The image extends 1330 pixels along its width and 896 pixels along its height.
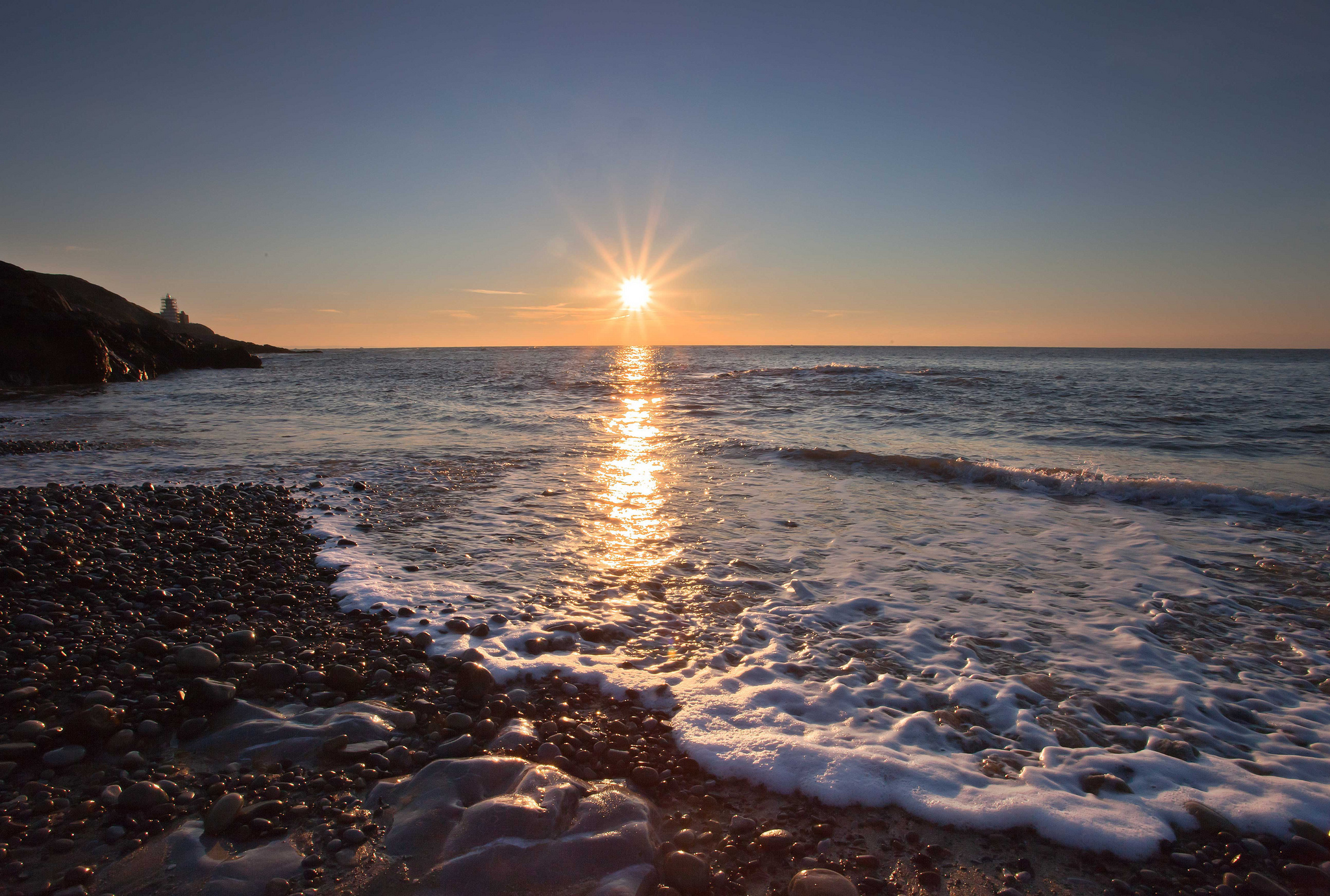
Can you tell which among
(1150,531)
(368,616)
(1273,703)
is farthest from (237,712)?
(1150,531)

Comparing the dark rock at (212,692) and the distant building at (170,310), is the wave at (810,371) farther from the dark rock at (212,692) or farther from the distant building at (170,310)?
the distant building at (170,310)

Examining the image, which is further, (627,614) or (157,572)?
(157,572)

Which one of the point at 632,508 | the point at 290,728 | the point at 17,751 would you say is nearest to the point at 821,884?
the point at 290,728

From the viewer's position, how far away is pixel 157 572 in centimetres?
510

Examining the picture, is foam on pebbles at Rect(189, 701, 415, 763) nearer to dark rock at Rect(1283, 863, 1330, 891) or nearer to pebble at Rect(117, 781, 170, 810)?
pebble at Rect(117, 781, 170, 810)

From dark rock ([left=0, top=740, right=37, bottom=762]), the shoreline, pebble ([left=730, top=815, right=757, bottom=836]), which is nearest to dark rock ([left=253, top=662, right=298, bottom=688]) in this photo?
the shoreline

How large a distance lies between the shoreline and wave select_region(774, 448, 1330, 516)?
7.84 meters

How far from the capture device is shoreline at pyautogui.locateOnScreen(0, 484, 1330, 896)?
2361 mm

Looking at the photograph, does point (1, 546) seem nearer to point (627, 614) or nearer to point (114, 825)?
point (114, 825)

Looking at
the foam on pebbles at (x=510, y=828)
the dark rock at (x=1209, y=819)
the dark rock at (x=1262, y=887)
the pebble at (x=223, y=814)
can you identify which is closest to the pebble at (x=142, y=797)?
the pebble at (x=223, y=814)

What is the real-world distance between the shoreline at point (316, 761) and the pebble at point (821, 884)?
2.3 inches

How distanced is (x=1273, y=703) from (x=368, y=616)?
607cm

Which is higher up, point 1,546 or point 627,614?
point 1,546

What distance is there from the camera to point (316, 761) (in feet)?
9.48
